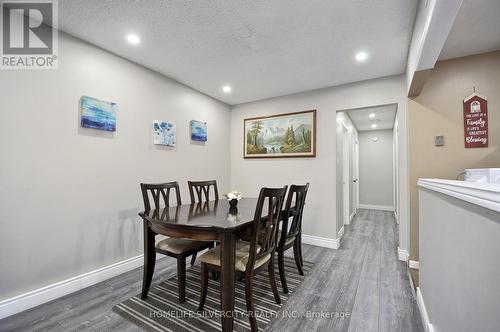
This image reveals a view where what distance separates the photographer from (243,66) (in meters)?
2.85

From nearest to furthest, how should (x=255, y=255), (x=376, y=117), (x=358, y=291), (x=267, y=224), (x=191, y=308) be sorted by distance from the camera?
(x=255, y=255) → (x=267, y=224) → (x=191, y=308) → (x=358, y=291) → (x=376, y=117)

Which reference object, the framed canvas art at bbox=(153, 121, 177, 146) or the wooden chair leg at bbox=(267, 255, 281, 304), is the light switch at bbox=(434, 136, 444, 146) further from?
the framed canvas art at bbox=(153, 121, 177, 146)

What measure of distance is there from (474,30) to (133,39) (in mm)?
3279

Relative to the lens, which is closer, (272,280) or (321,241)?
(272,280)

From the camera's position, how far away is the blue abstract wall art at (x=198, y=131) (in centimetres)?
353

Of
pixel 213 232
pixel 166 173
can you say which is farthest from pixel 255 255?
pixel 166 173

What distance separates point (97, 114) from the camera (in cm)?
234

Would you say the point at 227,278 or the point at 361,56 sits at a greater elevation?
the point at 361,56

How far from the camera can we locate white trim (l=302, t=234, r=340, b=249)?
3.36 meters

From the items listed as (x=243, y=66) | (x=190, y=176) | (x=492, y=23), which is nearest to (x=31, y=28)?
(x=243, y=66)

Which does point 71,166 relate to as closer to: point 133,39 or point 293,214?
point 133,39

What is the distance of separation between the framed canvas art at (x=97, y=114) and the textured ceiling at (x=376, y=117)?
3749mm

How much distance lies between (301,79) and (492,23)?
188cm

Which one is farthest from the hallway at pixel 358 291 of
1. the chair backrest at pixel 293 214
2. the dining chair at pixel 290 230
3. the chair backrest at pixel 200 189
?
the chair backrest at pixel 200 189
